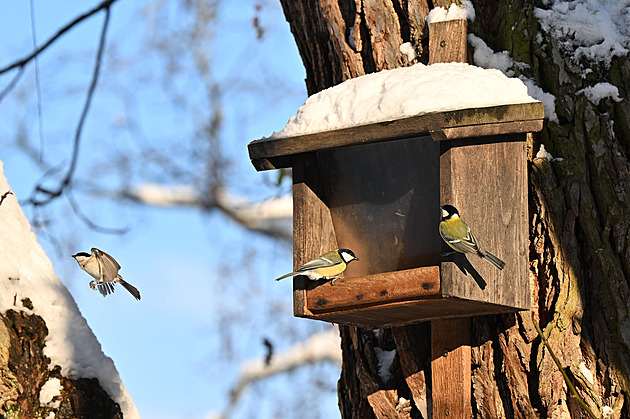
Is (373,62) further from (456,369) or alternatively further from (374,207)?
(456,369)

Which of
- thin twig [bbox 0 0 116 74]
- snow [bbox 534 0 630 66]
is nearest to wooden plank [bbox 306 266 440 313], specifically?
snow [bbox 534 0 630 66]

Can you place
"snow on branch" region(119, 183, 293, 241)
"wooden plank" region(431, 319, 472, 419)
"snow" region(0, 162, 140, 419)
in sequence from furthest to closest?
1. "snow on branch" region(119, 183, 293, 241)
2. "wooden plank" region(431, 319, 472, 419)
3. "snow" region(0, 162, 140, 419)

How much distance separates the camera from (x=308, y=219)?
2.46 m

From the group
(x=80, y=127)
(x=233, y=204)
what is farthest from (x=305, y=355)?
(x=80, y=127)

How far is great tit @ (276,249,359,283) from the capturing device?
2.29m

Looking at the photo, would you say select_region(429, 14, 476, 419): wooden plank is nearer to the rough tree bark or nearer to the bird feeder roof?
the rough tree bark

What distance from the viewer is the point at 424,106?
7.27 ft

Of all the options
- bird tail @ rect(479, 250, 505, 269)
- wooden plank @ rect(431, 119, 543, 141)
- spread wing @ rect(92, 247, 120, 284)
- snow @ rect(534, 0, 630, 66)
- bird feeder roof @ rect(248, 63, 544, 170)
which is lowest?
bird tail @ rect(479, 250, 505, 269)

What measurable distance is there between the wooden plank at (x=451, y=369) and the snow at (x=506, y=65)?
0.65 m

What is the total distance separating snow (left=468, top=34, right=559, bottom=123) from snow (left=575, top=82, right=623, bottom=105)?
→ 10 cm

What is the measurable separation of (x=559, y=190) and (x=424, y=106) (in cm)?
50

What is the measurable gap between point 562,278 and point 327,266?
2.12ft

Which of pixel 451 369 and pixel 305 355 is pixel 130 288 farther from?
pixel 305 355

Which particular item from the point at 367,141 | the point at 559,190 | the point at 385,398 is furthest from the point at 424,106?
the point at 385,398
